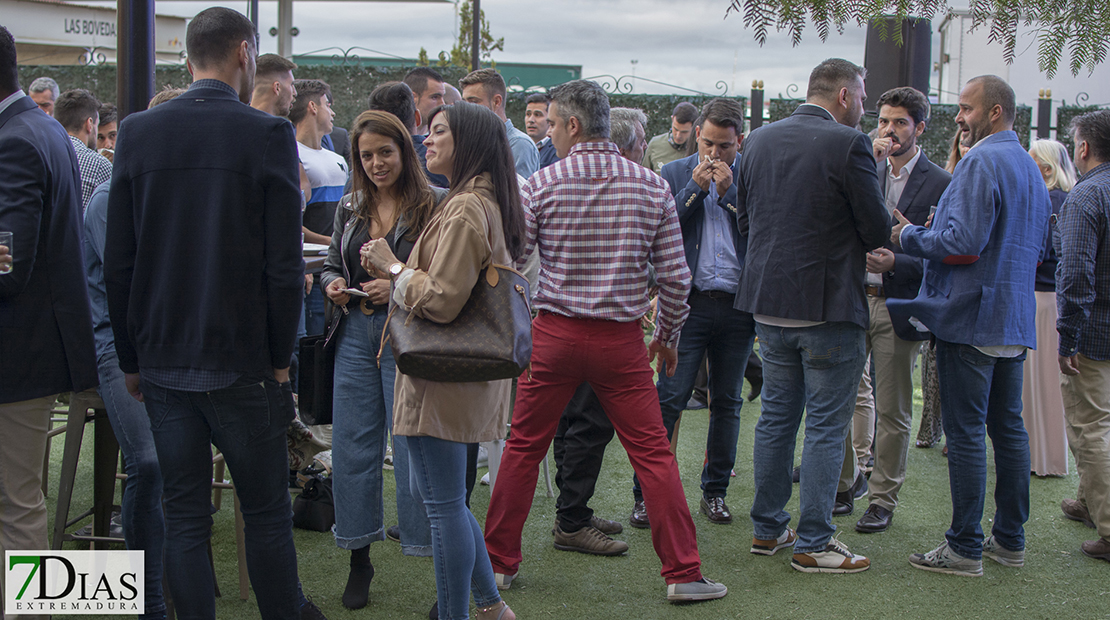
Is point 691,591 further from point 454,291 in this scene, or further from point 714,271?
point 454,291

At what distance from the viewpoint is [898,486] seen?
4426 mm

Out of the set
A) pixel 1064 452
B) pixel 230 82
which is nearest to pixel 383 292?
pixel 230 82

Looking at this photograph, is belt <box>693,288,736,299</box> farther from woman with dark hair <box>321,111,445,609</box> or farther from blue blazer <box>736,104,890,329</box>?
woman with dark hair <box>321,111,445,609</box>

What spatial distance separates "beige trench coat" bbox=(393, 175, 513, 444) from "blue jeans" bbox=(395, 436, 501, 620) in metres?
0.09

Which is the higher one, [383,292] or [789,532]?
[383,292]

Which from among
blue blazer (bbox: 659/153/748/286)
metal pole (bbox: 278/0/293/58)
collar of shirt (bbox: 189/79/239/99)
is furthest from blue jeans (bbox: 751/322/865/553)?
metal pole (bbox: 278/0/293/58)

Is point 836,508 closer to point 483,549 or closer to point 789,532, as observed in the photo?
point 789,532

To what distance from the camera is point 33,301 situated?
279 cm

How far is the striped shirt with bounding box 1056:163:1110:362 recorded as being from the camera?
397 centimetres

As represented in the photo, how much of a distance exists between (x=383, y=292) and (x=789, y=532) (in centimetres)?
228

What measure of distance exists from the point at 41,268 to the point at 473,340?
4.69ft

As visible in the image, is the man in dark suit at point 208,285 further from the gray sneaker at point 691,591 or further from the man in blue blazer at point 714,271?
the man in blue blazer at point 714,271

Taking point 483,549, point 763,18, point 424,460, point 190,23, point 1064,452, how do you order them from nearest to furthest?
point 763,18 < point 190,23 < point 424,460 < point 483,549 < point 1064,452

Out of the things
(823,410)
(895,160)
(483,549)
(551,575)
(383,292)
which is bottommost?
(551,575)
